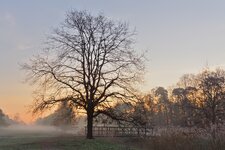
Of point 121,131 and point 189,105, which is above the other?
point 189,105

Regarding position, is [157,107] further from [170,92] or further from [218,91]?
[218,91]

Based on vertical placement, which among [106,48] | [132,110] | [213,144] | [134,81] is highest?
[106,48]

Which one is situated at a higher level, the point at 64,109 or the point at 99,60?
the point at 99,60

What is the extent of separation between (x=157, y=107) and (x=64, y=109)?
77.5 meters

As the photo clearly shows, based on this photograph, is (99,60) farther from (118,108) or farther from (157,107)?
(157,107)

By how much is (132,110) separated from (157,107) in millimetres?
74433

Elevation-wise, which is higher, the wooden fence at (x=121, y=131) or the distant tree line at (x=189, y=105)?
the distant tree line at (x=189, y=105)

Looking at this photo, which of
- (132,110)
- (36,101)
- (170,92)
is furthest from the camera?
(170,92)

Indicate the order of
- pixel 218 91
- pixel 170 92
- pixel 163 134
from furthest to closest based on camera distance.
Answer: pixel 170 92 < pixel 218 91 < pixel 163 134

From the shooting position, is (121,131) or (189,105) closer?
(121,131)

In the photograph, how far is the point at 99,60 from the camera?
42.8 m

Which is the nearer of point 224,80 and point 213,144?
point 213,144

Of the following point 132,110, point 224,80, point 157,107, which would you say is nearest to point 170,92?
point 157,107

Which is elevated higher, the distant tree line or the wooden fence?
the distant tree line
